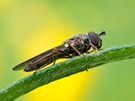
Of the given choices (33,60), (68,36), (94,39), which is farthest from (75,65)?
(68,36)

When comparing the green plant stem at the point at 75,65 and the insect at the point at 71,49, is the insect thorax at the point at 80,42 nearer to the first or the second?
the insect at the point at 71,49

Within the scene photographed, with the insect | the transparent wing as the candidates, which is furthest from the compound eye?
the transparent wing

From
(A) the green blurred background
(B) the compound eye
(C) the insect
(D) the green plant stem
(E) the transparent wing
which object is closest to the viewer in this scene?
(D) the green plant stem

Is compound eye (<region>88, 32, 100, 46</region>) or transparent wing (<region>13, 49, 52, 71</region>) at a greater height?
compound eye (<region>88, 32, 100, 46</region>)

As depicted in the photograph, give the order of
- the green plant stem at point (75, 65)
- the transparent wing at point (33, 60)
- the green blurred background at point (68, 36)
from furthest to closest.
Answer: the green blurred background at point (68, 36) < the transparent wing at point (33, 60) < the green plant stem at point (75, 65)

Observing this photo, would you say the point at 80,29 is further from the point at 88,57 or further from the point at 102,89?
the point at 88,57

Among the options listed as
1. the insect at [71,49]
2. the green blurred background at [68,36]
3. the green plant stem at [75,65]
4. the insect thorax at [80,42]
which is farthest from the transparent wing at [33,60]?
the green blurred background at [68,36]

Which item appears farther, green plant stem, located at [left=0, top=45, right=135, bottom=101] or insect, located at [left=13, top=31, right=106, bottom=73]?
insect, located at [left=13, top=31, right=106, bottom=73]

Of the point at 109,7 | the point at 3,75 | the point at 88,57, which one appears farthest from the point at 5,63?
the point at 88,57

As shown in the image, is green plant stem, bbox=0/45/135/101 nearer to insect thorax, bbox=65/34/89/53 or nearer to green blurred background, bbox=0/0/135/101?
insect thorax, bbox=65/34/89/53

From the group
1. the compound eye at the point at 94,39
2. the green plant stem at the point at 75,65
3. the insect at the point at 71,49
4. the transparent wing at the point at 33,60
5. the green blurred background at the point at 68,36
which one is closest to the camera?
the green plant stem at the point at 75,65
